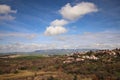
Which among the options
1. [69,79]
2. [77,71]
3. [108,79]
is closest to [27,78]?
[69,79]

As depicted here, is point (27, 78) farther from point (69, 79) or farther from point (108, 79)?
point (108, 79)

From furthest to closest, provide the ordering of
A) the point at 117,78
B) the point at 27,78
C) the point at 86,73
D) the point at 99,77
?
the point at 86,73, the point at 27,78, the point at 99,77, the point at 117,78

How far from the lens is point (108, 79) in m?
83.4

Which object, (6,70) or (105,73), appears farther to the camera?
(6,70)

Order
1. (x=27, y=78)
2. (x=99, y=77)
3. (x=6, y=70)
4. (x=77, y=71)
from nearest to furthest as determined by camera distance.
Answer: (x=99, y=77), (x=27, y=78), (x=77, y=71), (x=6, y=70)


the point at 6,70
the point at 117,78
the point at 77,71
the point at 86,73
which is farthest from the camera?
the point at 6,70

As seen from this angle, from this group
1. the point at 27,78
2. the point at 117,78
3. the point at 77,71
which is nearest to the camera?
the point at 117,78

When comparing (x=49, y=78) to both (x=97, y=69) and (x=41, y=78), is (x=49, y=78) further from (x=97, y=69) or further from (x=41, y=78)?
(x=97, y=69)

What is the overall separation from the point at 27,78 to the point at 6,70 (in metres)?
38.6

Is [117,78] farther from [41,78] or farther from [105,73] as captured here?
[41,78]

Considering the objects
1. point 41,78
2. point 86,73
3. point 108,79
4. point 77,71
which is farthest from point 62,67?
point 108,79

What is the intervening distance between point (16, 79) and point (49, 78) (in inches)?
732

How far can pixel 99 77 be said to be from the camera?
290 ft

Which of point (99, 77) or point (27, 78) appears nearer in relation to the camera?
point (99, 77)
